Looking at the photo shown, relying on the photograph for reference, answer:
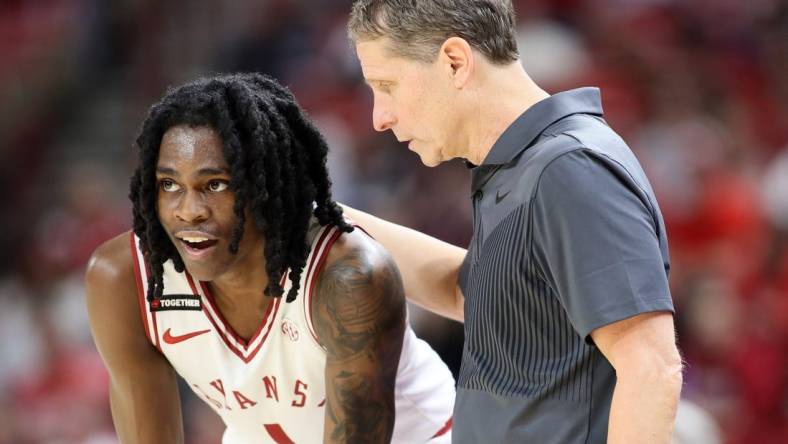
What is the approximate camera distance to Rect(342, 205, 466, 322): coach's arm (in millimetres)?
2777

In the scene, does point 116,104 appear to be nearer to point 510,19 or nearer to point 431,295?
point 431,295

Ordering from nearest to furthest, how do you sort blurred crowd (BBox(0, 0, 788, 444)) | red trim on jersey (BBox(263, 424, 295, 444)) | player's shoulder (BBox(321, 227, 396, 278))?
player's shoulder (BBox(321, 227, 396, 278)) < red trim on jersey (BBox(263, 424, 295, 444)) < blurred crowd (BBox(0, 0, 788, 444))

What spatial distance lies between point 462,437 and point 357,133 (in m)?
4.23

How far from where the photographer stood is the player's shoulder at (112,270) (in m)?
2.64

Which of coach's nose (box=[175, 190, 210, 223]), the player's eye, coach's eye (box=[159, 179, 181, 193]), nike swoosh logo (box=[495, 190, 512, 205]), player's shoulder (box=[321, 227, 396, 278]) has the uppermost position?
the player's eye

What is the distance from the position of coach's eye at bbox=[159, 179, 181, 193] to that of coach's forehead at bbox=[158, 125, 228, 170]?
0.17ft

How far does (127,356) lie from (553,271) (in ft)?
4.13

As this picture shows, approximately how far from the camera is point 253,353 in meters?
2.64

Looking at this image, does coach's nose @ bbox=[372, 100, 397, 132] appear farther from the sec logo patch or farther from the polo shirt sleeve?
the sec logo patch

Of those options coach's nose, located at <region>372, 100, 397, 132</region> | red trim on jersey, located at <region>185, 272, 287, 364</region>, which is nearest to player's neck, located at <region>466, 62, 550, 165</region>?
coach's nose, located at <region>372, 100, 397, 132</region>

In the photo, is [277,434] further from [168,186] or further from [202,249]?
[168,186]

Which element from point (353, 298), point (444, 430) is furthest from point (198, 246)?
point (444, 430)

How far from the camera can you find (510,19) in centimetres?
210

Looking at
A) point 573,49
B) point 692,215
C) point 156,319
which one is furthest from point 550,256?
point 573,49
